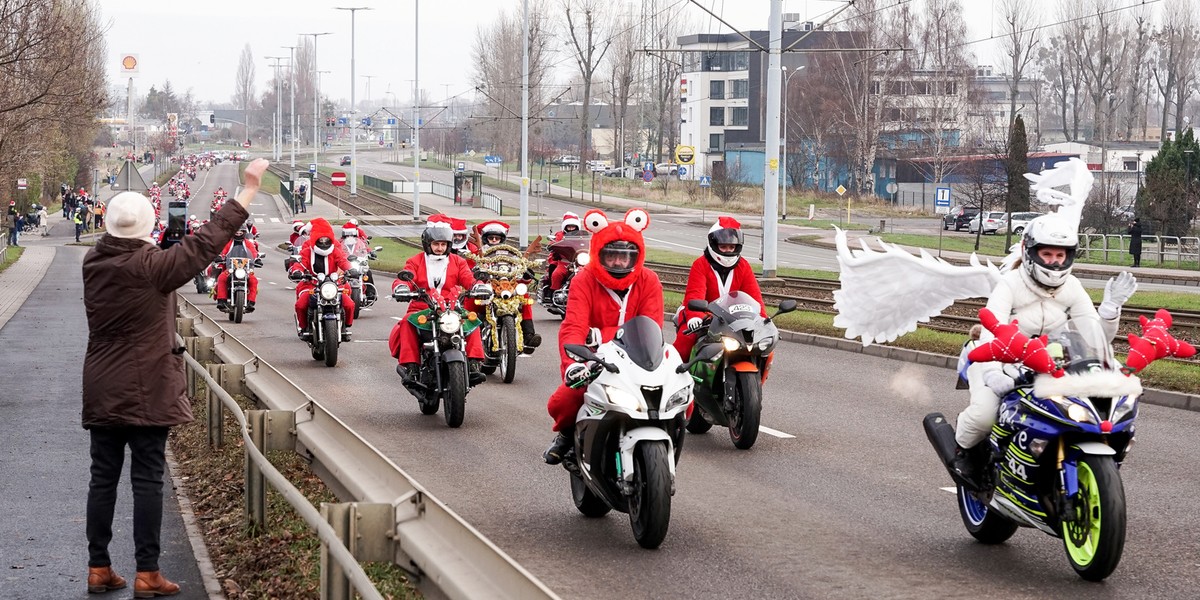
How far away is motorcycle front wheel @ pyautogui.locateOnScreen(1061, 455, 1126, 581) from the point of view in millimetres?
6988

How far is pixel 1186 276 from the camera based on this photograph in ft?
127

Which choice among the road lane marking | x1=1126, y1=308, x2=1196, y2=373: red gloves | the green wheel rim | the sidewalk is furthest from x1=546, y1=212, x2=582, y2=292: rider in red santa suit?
the green wheel rim

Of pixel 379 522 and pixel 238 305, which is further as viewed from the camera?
pixel 238 305

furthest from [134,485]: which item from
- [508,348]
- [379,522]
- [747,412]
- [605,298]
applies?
[508,348]

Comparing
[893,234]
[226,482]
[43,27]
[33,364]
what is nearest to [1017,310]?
[226,482]

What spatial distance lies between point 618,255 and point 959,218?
61083 mm

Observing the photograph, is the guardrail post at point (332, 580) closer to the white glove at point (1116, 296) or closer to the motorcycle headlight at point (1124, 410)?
the motorcycle headlight at point (1124, 410)

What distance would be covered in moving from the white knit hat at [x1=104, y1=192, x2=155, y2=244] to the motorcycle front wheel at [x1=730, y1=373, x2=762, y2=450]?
224 inches

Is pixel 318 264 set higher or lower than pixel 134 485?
higher

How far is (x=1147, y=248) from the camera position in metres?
46.2

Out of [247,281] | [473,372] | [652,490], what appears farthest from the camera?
[247,281]

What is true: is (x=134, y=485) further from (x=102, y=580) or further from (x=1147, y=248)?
(x=1147, y=248)

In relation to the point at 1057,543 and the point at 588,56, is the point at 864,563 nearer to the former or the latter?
the point at 1057,543

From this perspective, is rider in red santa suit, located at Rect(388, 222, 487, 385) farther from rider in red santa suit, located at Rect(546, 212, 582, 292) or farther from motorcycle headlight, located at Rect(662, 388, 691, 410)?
rider in red santa suit, located at Rect(546, 212, 582, 292)
